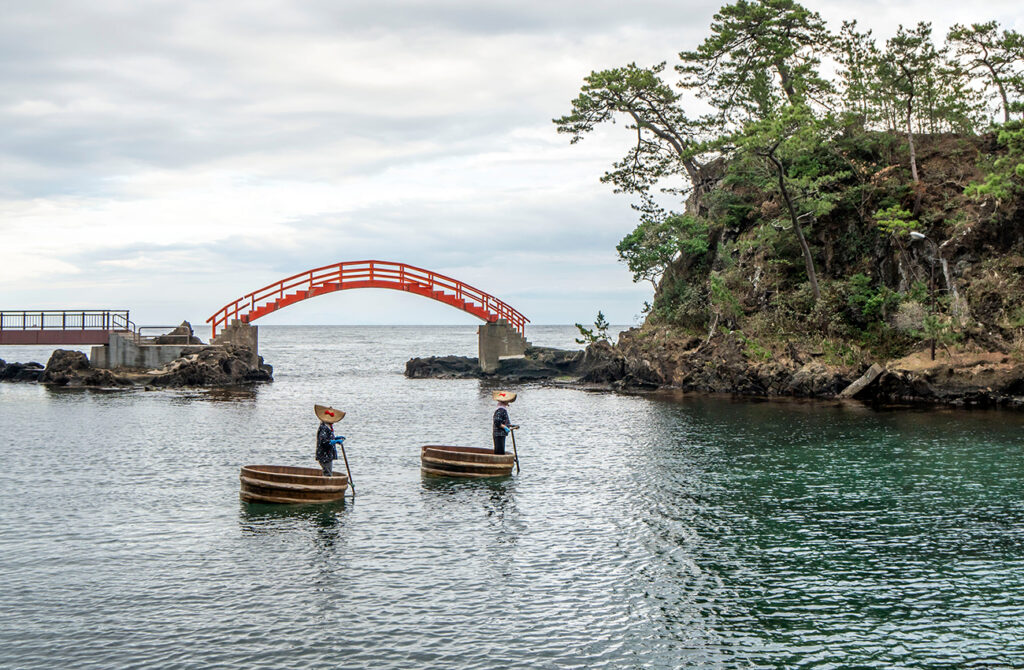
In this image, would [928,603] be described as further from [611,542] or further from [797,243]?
[797,243]

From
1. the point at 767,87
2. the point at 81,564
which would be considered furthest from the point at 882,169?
the point at 81,564

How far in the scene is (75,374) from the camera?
2371 inches

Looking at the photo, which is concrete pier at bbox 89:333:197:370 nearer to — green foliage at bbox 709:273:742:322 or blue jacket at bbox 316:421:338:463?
green foliage at bbox 709:273:742:322

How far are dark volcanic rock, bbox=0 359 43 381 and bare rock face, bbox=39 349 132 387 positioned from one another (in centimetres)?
185

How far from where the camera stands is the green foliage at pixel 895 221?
141ft

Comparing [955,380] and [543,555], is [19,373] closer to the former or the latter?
[543,555]

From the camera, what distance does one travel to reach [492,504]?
2327cm

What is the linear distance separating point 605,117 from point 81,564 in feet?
154

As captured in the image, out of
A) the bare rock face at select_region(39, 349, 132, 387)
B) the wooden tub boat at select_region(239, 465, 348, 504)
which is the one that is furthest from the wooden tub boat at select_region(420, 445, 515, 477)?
the bare rock face at select_region(39, 349, 132, 387)

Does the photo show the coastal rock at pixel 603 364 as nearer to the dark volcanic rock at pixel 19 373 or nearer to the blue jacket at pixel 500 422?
the blue jacket at pixel 500 422

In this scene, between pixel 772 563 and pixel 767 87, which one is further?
pixel 767 87

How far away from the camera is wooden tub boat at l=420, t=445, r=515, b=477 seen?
26.3m

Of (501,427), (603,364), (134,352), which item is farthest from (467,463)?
(134,352)

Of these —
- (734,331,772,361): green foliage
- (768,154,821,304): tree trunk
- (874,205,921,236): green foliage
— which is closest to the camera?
(874,205,921,236): green foliage
